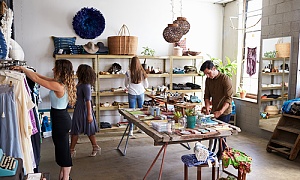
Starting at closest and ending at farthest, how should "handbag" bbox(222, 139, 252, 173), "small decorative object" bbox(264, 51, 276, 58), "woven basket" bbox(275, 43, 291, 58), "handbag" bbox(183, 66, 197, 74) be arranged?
"handbag" bbox(222, 139, 252, 173) → "woven basket" bbox(275, 43, 291, 58) → "small decorative object" bbox(264, 51, 276, 58) → "handbag" bbox(183, 66, 197, 74)

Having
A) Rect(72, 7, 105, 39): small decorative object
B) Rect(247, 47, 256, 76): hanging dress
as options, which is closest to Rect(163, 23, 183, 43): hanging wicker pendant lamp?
Rect(72, 7, 105, 39): small decorative object

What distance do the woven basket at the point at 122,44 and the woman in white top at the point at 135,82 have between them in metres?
0.56

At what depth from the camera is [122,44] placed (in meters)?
5.62

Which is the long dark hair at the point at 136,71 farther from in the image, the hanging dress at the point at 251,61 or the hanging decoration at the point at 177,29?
the hanging dress at the point at 251,61

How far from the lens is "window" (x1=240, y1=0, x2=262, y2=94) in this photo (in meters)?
6.02

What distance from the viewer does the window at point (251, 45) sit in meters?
6.02

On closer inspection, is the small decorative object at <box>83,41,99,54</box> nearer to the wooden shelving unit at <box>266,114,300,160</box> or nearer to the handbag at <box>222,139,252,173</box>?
the handbag at <box>222,139,252,173</box>

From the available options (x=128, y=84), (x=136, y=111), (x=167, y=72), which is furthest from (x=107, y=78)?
(x=136, y=111)

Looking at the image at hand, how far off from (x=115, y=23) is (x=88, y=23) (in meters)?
0.59

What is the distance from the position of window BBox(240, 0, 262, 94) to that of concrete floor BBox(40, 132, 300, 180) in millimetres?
1517

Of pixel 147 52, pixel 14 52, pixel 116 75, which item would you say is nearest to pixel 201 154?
pixel 14 52

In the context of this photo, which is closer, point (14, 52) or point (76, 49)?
point (14, 52)

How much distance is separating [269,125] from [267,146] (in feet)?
2.32

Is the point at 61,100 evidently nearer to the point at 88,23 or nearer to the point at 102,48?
the point at 102,48
